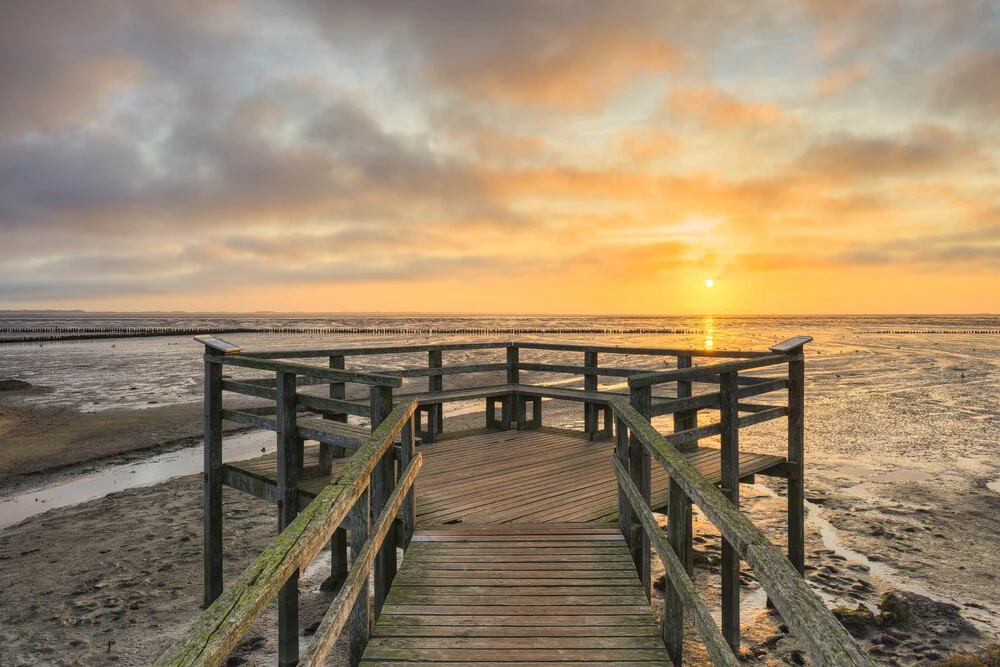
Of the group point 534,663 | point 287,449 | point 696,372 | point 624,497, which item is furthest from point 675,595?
point 287,449

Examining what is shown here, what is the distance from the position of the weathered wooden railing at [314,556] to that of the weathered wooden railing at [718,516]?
1671 mm

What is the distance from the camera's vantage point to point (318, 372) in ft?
18.1

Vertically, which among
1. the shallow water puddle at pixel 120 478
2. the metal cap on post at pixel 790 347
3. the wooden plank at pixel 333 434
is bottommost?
the shallow water puddle at pixel 120 478

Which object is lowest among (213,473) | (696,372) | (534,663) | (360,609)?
(534,663)

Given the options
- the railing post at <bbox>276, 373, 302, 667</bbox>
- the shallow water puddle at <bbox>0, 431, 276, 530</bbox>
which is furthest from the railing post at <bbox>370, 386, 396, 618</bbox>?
the shallow water puddle at <bbox>0, 431, 276, 530</bbox>

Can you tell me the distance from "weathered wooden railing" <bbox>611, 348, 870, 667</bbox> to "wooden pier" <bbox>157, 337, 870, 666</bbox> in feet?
0.04

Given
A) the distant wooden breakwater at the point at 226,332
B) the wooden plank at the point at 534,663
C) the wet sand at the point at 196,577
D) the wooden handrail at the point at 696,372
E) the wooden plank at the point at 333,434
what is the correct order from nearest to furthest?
the wooden plank at the point at 534,663
the wooden handrail at the point at 696,372
the wooden plank at the point at 333,434
the wet sand at the point at 196,577
the distant wooden breakwater at the point at 226,332

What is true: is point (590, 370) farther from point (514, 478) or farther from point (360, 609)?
point (360, 609)

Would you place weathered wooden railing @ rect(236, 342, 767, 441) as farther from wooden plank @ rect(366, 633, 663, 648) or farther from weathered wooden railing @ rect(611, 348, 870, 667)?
wooden plank @ rect(366, 633, 663, 648)

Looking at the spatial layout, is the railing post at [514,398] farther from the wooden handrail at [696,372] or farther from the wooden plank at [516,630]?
the wooden plank at [516,630]

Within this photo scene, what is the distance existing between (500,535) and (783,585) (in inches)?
140

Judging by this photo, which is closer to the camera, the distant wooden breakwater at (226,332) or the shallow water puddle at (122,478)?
the shallow water puddle at (122,478)

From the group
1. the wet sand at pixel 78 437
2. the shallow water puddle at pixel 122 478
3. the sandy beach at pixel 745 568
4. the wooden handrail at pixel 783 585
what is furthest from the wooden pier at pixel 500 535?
the wet sand at pixel 78 437

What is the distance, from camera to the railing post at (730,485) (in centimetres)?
572
